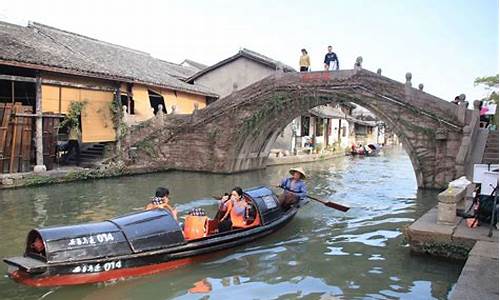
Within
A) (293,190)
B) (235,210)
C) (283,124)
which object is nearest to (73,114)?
(283,124)

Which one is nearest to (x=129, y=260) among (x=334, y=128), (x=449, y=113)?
(x=449, y=113)

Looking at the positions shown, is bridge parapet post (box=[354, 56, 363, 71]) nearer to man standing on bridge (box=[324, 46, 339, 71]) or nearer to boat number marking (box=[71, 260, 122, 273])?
man standing on bridge (box=[324, 46, 339, 71])

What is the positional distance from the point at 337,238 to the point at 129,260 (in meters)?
4.73

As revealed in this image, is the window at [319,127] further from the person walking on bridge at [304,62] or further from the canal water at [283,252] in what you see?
the canal water at [283,252]

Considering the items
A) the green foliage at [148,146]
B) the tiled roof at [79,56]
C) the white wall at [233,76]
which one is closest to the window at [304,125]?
the white wall at [233,76]

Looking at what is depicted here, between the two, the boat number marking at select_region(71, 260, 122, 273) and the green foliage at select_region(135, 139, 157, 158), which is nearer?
the boat number marking at select_region(71, 260, 122, 273)

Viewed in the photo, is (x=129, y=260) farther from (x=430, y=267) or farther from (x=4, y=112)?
(x=4, y=112)

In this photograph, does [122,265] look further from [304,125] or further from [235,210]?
[304,125]

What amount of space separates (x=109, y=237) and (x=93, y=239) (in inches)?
9.3

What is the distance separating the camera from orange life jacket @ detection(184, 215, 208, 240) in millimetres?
7699

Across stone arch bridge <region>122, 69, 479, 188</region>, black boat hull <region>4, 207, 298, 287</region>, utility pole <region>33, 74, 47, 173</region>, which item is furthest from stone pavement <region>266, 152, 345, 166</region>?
black boat hull <region>4, 207, 298, 287</region>

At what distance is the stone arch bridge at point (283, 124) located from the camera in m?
15.8

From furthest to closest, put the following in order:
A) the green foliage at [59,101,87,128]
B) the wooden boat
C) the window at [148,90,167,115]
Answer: the window at [148,90,167,115], the green foliage at [59,101,87,128], the wooden boat

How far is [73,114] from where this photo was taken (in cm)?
1723
